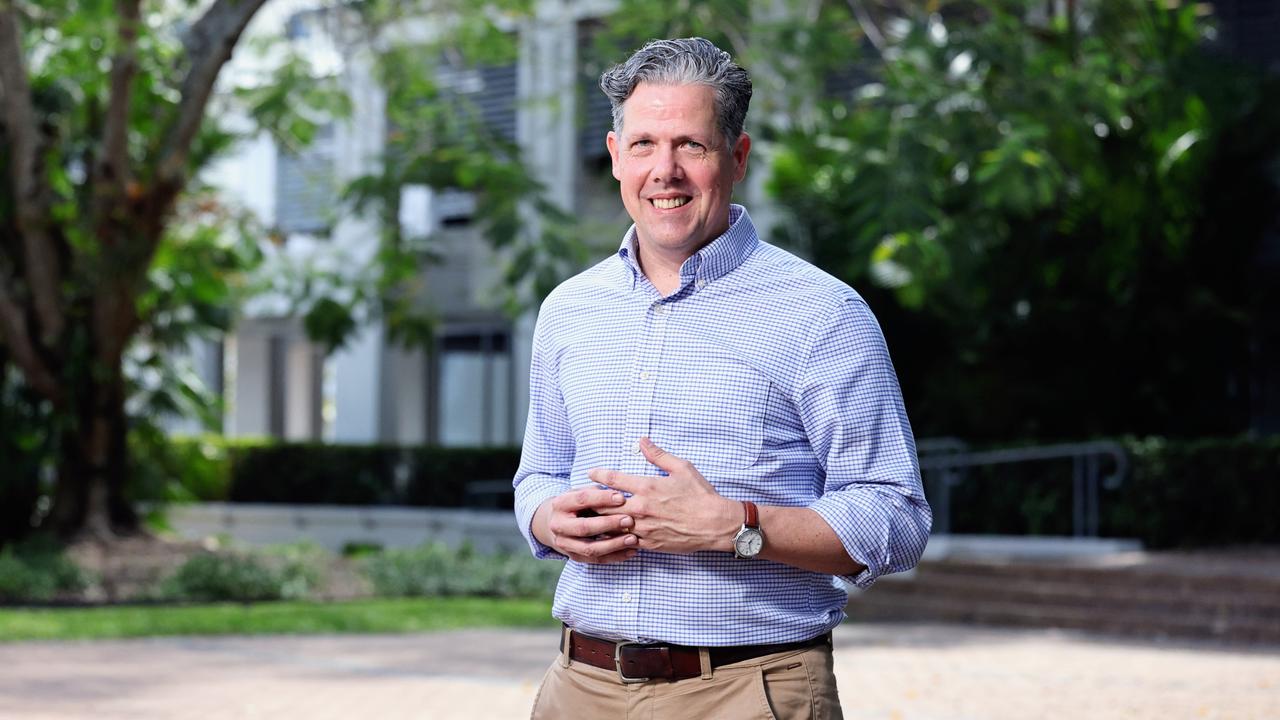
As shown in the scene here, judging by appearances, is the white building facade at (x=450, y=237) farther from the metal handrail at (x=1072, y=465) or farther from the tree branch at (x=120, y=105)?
the tree branch at (x=120, y=105)

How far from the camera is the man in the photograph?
2695mm

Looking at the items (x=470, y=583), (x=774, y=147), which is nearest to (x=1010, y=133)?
(x=774, y=147)

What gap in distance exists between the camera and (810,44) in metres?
14.7

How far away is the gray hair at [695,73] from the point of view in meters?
2.86

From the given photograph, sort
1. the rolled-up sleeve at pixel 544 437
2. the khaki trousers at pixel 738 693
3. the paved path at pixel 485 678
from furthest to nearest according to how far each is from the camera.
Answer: the paved path at pixel 485 678, the rolled-up sleeve at pixel 544 437, the khaki trousers at pixel 738 693

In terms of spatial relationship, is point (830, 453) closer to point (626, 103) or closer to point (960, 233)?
point (626, 103)

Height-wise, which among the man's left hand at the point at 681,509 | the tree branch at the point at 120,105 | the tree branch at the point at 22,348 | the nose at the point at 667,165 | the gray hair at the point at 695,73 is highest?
the tree branch at the point at 120,105

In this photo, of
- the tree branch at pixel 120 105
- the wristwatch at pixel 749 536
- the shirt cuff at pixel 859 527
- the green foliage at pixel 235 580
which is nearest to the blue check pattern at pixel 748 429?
the shirt cuff at pixel 859 527

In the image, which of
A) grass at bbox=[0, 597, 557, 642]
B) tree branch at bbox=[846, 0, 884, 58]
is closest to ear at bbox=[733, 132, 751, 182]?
grass at bbox=[0, 597, 557, 642]

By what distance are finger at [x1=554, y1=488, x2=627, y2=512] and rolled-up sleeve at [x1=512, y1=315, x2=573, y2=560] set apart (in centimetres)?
37

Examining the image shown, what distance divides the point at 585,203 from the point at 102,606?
452 inches

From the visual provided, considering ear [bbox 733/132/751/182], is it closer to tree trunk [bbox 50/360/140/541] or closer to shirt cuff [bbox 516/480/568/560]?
shirt cuff [bbox 516/480/568/560]

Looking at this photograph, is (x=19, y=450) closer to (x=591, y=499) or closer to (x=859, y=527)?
(x=591, y=499)

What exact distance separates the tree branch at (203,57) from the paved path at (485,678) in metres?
4.86
